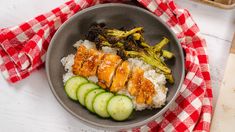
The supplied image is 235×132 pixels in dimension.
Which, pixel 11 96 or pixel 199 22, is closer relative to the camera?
pixel 11 96

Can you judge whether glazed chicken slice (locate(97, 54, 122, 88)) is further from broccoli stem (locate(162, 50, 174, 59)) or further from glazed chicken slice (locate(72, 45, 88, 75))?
broccoli stem (locate(162, 50, 174, 59))

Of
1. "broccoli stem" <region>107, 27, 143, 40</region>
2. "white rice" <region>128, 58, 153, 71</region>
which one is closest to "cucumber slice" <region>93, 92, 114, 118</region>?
"white rice" <region>128, 58, 153, 71</region>

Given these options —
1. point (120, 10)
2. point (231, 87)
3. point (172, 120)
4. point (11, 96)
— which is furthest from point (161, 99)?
point (11, 96)

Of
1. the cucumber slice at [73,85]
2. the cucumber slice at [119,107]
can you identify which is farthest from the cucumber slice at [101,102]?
the cucumber slice at [73,85]

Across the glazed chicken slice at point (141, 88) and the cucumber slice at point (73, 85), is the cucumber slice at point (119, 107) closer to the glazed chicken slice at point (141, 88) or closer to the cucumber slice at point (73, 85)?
the glazed chicken slice at point (141, 88)

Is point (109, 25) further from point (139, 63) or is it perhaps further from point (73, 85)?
point (73, 85)

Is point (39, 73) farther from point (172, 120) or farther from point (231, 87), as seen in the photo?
point (231, 87)
